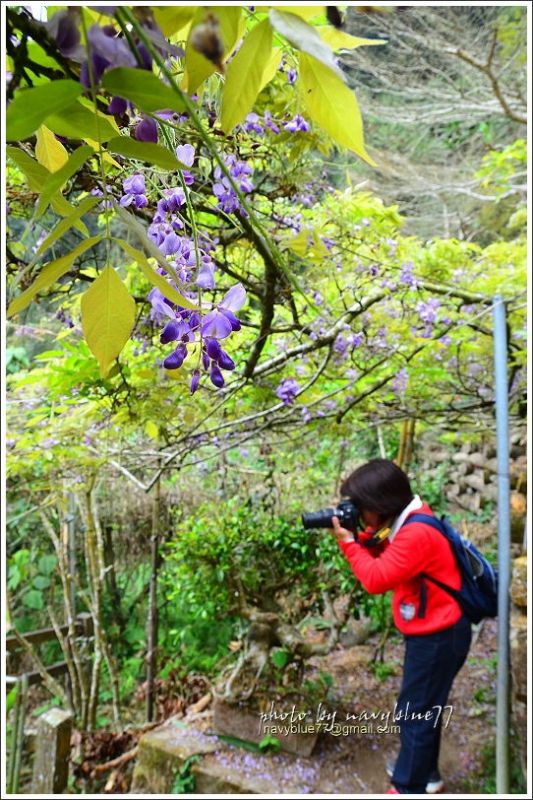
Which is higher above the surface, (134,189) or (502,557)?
(134,189)

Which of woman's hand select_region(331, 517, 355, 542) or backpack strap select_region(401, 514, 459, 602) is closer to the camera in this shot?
backpack strap select_region(401, 514, 459, 602)

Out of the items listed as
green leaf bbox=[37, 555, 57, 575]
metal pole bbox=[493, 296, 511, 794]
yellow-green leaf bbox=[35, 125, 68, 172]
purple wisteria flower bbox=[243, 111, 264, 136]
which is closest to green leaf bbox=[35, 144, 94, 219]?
yellow-green leaf bbox=[35, 125, 68, 172]

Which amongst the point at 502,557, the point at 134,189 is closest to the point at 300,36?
the point at 134,189

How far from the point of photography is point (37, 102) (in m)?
0.21

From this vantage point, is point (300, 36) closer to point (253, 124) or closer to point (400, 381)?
point (253, 124)

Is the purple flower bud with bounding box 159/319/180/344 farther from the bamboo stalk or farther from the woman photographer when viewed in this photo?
the bamboo stalk

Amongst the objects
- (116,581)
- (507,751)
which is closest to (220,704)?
(507,751)

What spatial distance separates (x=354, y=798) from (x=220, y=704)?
0.68 metres

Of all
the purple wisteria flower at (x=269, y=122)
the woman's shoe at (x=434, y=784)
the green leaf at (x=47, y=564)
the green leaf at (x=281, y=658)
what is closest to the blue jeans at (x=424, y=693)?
the woman's shoe at (x=434, y=784)

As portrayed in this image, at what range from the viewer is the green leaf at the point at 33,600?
3713mm

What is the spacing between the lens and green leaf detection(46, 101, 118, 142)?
0.26 metres

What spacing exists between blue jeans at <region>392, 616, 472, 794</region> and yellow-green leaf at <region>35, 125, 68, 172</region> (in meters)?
1.59

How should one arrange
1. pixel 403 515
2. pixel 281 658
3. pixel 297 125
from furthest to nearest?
1. pixel 281 658
2. pixel 403 515
3. pixel 297 125

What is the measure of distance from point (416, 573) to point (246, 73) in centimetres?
149
